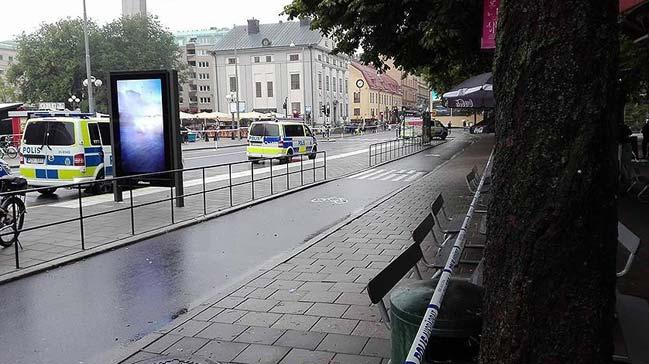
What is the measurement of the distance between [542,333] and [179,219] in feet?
29.6

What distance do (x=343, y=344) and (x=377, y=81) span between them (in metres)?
105

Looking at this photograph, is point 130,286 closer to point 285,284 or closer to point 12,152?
point 285,284

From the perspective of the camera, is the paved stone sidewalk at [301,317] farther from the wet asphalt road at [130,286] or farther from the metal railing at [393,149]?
the metal railing at [393,149]

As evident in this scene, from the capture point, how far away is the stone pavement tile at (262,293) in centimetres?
565

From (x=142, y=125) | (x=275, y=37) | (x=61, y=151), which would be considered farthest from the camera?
(x=275, y=37)

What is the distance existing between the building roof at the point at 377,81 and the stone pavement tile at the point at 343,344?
89.5m

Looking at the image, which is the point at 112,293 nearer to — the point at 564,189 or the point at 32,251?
the point at 32,251

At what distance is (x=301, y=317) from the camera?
4.98 meters

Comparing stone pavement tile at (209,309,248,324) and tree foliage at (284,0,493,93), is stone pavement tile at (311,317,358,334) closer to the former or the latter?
stone pavement tile at (209,309,248,324)

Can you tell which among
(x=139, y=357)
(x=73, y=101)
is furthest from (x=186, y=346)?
(x=73, y=101)

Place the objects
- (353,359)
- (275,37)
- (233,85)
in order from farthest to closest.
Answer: (233,85)
(275,37)
(353,359)

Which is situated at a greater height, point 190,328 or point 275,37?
point 275,37

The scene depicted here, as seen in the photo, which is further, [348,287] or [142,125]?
[142,125]

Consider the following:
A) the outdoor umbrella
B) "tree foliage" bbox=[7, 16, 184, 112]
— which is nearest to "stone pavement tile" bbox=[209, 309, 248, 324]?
the outdoor umbrella
